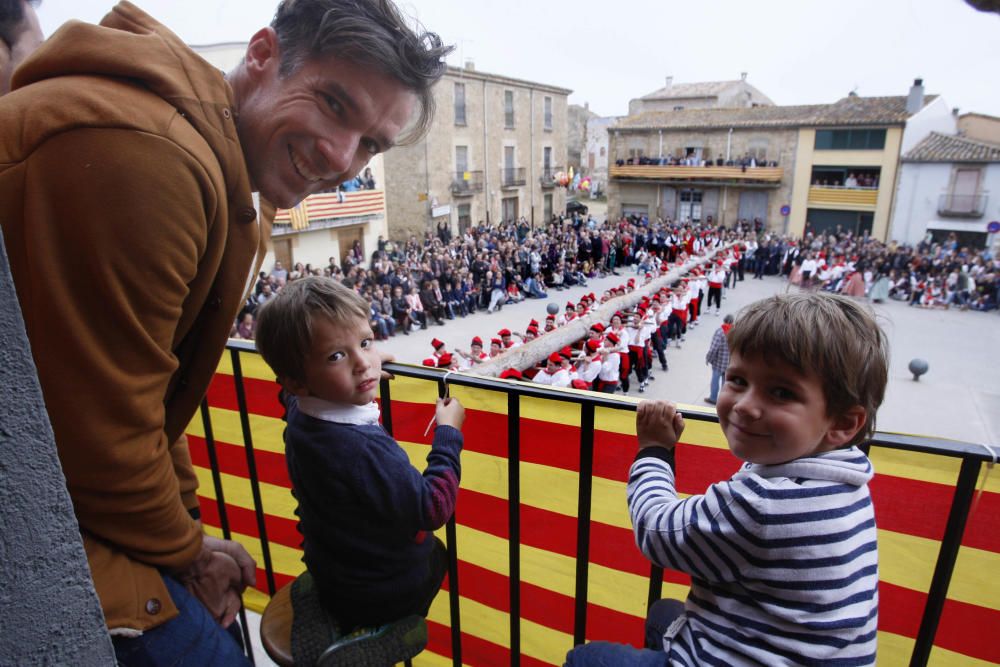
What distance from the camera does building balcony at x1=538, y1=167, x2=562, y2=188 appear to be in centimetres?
3333

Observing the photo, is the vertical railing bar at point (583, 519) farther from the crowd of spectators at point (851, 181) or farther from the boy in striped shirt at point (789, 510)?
the crowd of spectators at point (851, 181)

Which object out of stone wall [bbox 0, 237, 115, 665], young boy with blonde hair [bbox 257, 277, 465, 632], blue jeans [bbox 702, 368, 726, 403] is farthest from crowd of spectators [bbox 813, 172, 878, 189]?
stone wall [bbox 0, 237, 115, 665]

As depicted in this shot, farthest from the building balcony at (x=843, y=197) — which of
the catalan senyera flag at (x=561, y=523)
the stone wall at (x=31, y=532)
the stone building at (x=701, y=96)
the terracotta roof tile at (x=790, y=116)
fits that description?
the stone wall at (x=31, y=532)

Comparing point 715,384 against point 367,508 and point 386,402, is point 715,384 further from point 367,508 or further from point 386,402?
point 367,508

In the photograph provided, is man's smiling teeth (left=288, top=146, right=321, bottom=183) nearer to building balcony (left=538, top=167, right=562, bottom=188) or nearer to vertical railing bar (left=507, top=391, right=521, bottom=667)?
vertical railing bar (left=507, top=391, right=521, bottom=667)

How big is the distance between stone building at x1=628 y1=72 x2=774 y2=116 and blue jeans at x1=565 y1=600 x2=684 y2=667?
42862mm

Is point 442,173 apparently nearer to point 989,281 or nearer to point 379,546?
point 989,281

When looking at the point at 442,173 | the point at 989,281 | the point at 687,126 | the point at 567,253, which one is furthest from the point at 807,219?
the point at 442,173

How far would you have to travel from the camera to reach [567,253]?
76.1 ft

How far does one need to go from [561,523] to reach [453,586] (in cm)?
43

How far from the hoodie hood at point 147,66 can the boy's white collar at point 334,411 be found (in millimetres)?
566

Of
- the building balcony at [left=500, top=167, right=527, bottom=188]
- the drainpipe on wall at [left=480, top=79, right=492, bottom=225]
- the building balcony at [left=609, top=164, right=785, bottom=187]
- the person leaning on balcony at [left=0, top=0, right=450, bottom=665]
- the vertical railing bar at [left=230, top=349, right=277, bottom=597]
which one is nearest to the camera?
the person leaning on balcony at [left=0, top=0, right=450, bottom=665]

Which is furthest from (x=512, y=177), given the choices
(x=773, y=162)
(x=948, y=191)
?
(x=948, y=191)

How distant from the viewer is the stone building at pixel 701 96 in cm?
4078
